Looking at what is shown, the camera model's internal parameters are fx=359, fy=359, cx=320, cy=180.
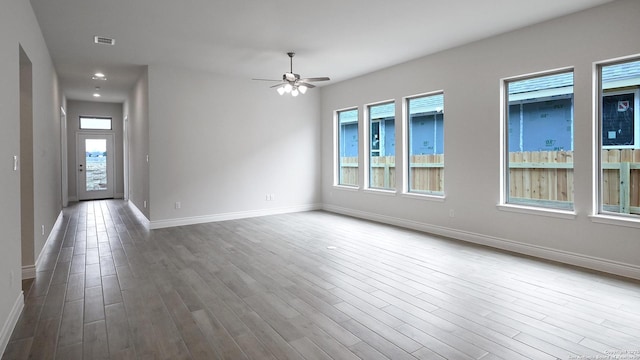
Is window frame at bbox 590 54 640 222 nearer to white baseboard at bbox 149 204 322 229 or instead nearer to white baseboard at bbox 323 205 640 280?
white baseboard at bbox 323 205 640 280

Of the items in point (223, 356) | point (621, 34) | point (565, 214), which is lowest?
point (223, 356)

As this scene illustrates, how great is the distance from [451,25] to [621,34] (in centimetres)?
174

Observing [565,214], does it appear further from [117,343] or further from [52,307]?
[52,307]

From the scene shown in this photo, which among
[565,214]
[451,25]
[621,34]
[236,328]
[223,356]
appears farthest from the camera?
[451,25]

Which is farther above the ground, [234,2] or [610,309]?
[234,2]

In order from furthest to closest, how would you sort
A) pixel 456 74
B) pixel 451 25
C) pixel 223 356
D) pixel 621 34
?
1. pixel 456 74
2. pixel 451 25
3. pixel 621 34
4. pixel 223 356

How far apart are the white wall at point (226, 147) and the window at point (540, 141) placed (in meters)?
4.52

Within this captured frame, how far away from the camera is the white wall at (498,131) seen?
153 inches

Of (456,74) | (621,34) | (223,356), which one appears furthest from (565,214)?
(223,356)

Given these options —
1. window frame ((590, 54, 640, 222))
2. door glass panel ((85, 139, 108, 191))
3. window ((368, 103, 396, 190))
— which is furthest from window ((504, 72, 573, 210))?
door glass panel ((85, 139, 108, 191))

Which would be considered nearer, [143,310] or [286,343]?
[286,343]

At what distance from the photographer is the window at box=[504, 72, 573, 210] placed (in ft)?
14.4

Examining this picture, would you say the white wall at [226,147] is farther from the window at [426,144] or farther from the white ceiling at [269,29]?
the window at [426,144]

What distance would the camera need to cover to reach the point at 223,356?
228 centimetres
